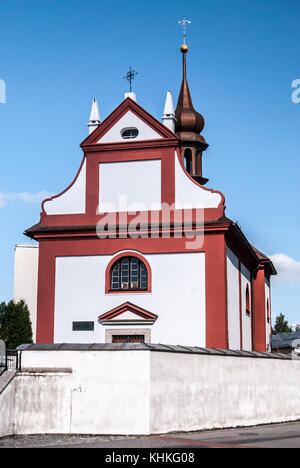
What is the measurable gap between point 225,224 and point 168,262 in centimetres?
243

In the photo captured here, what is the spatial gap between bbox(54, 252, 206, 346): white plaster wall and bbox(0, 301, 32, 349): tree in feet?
32.3

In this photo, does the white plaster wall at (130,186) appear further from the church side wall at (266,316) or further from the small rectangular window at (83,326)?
the church side wall at (266,316)

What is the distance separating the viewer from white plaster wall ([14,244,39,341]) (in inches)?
1337

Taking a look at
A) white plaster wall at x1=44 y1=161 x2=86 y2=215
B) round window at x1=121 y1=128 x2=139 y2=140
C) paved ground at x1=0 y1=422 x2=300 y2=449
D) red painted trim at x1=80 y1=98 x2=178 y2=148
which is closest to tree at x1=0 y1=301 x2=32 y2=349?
white plaster wall at x1=44 y1=161 x2=86 y2=215

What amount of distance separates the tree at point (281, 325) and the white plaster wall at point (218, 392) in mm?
58308

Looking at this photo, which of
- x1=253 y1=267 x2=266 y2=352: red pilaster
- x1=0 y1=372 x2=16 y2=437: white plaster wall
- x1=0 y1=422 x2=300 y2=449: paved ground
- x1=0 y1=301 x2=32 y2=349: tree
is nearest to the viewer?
x1=0 y1=422 x2=300 y2=449: paved ground

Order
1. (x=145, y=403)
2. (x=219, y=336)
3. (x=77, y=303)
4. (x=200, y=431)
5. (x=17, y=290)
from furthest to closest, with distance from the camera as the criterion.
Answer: (x=17, y=290)
(x=77, y=303)
(x=219, y=336)
(x=200, y=431)
(x=145, y=403)

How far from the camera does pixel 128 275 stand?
24.8m

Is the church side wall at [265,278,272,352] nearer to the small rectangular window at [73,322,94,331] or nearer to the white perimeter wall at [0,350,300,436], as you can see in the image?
the small rectangular window at [73,322,94,331]

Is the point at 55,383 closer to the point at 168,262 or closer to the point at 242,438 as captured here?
the point at 242,438

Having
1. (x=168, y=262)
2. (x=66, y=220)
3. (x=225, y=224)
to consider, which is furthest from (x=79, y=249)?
(x=225, y=224)

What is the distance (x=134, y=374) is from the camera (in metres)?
16.4

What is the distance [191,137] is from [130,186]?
9.08m

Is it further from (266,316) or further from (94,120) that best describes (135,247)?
(266,316)
